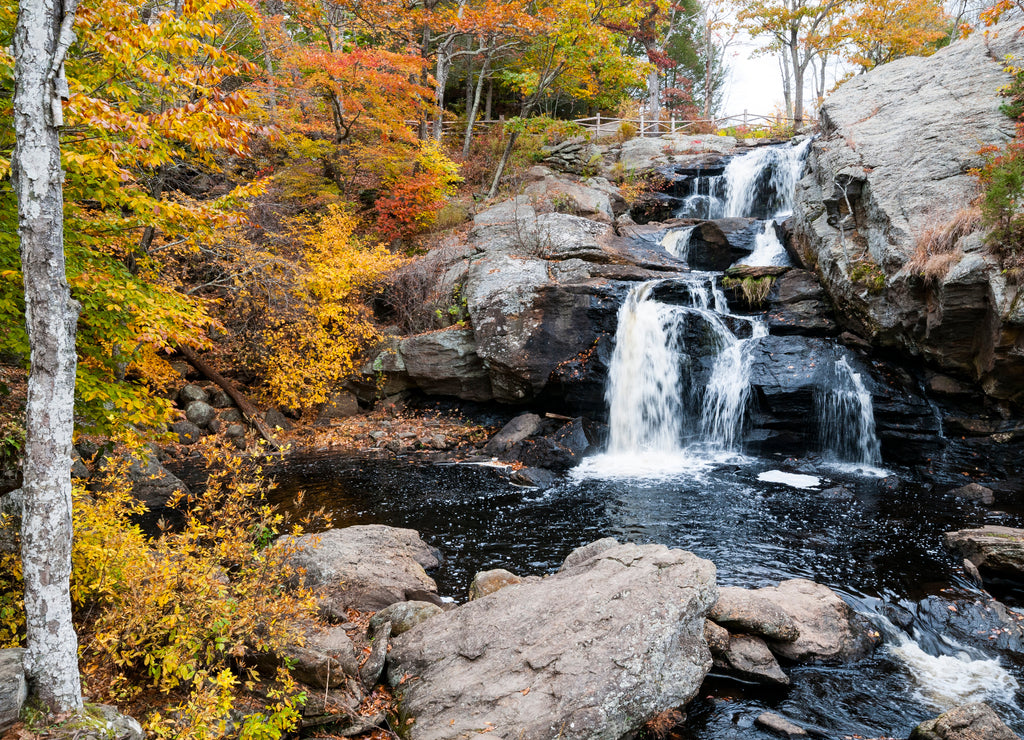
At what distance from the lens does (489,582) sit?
6293 millimetres

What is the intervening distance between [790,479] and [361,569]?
816cm

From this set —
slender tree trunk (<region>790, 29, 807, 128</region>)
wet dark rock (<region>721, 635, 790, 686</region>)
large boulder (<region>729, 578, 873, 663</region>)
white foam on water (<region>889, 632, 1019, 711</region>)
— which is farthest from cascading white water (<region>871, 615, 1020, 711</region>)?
slender tree trunk (<region>790, 29, 807, 128</region>)

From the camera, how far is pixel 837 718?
471 centimetres

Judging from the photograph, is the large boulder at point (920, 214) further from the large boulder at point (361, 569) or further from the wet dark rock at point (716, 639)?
the large boulder at point (361, 569)

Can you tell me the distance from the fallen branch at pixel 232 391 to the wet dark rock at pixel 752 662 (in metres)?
10.9

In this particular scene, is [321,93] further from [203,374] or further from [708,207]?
[708,207]

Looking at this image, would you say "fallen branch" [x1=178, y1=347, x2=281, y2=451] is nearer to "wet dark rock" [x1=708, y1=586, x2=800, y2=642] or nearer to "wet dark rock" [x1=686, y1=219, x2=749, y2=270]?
"wet dark rock" [x1=708, y1=586, x2=800, y2=642]

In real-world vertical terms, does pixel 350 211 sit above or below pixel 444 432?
above

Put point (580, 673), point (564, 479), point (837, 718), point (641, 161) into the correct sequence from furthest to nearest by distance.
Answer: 1. point (641, 161)
2. point (564, 479)
3. point (837, 718)
4. point (580, 673)

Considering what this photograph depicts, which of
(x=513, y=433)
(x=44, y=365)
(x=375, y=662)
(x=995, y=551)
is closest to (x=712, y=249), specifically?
(x=513, y=433)

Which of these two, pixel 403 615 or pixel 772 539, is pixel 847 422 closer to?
pixel 772 539

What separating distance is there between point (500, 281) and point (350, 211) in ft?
19.5

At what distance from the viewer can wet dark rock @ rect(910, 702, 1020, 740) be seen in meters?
4.07

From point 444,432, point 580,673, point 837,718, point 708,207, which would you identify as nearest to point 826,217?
point 708,207
